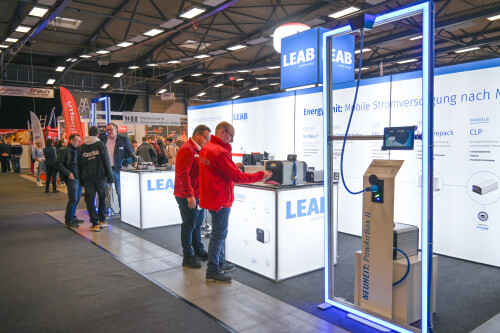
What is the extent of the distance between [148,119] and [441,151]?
1334 centimetres

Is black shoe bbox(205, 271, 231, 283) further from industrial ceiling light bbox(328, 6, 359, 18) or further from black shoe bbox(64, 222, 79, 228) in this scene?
industrial ceiling light bbox(328, 6, 359, 18)

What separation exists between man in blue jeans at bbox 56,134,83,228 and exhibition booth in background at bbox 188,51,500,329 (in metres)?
3.14

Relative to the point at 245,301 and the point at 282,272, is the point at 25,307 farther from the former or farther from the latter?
the point at 282,272

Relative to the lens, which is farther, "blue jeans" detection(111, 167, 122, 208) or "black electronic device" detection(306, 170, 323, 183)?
"blue jeans" detection(111, 167, 122, 208)

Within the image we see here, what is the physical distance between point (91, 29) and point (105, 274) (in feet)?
33.3

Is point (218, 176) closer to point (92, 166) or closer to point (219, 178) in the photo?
point (219, 178)

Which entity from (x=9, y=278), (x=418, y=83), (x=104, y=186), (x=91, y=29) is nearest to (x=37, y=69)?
(x=91, y=29)

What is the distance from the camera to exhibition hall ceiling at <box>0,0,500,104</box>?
892cm

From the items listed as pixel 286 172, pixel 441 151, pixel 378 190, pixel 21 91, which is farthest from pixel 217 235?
pixel 21 91

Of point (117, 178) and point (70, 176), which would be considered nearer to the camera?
point (70, 176)

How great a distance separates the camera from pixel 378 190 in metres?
2.62

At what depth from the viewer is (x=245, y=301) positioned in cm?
309

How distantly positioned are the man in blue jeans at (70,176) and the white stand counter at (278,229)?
3.16 metres

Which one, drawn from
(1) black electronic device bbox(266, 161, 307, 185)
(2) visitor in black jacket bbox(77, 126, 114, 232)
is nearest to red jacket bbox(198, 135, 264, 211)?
(1) black electronic device bbox(266, 161, 307, 185)
